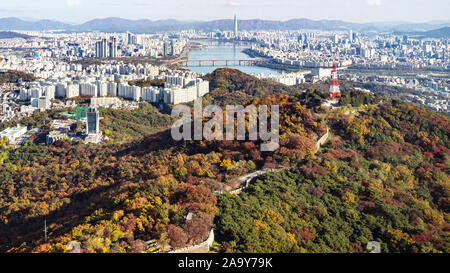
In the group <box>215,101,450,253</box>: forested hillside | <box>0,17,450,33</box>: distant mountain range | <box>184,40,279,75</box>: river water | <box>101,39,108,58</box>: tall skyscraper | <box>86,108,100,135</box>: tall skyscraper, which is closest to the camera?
<box>215,101,450,253</box>: forested hillside

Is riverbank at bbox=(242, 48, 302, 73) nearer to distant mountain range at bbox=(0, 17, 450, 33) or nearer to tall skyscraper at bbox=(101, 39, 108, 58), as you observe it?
tall skyscraper at bbox=(101, 39, 108, 58)

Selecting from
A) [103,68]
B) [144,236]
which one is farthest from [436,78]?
[144,236]

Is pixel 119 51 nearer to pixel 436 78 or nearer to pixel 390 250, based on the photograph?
pixel 436 78

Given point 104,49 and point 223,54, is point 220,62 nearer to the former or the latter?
point 223,54

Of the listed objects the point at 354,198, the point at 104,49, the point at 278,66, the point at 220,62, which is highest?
the point at 104,49

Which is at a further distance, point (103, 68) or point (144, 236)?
point (103, 68)

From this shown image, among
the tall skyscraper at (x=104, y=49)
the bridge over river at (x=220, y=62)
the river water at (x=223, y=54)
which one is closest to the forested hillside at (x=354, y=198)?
the river water at (x=223, y=54)

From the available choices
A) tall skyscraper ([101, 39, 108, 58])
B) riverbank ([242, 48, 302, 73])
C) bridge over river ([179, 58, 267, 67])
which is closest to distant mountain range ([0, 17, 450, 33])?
riverbank ([242, 48, 302, 73])

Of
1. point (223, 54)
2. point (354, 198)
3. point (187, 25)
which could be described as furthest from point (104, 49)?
point (187, 25)
